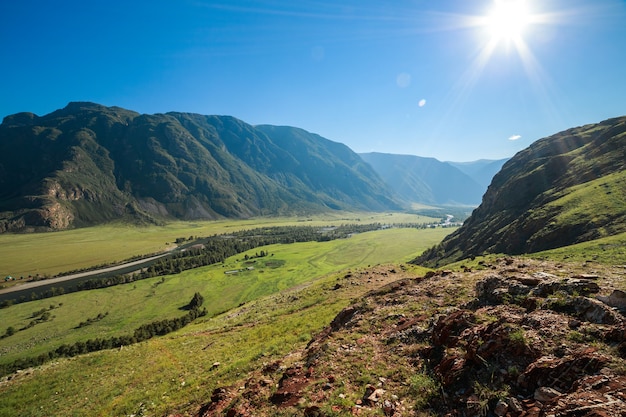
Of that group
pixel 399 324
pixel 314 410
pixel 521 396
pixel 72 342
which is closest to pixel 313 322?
pixel 399 324

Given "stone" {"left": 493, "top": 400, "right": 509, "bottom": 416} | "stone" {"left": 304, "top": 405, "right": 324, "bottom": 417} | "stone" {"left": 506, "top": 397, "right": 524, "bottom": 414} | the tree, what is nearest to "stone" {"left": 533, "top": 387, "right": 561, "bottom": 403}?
"stone" {"left": 506, "top": 397, "right": 524, "bottom": 414}

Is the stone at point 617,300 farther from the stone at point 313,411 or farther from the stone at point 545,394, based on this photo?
the stone at point 313,411

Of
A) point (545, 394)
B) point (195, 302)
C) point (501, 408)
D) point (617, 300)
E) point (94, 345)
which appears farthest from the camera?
point (195, 302)

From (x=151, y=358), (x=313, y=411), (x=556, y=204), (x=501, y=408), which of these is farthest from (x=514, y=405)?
(x=556, y=204)

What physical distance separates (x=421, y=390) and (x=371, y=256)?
112626mm

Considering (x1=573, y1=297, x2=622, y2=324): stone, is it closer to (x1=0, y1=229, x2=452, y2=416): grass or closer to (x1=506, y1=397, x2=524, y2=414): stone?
(x1=506, y1=397, x2=524, y2=414): stone

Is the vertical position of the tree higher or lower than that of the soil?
lower

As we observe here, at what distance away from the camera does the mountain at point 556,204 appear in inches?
1806

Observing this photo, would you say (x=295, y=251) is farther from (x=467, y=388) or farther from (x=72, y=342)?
(x=467, y=388)

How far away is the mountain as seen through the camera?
45875 mm

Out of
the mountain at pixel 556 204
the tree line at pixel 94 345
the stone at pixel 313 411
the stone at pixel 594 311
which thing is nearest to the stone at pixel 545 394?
the stone at pixel 594 311

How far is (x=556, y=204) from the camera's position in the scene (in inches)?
2254

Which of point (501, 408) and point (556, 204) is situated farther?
point (556, 204)

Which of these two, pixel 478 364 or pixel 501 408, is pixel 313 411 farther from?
pixel 478 364
